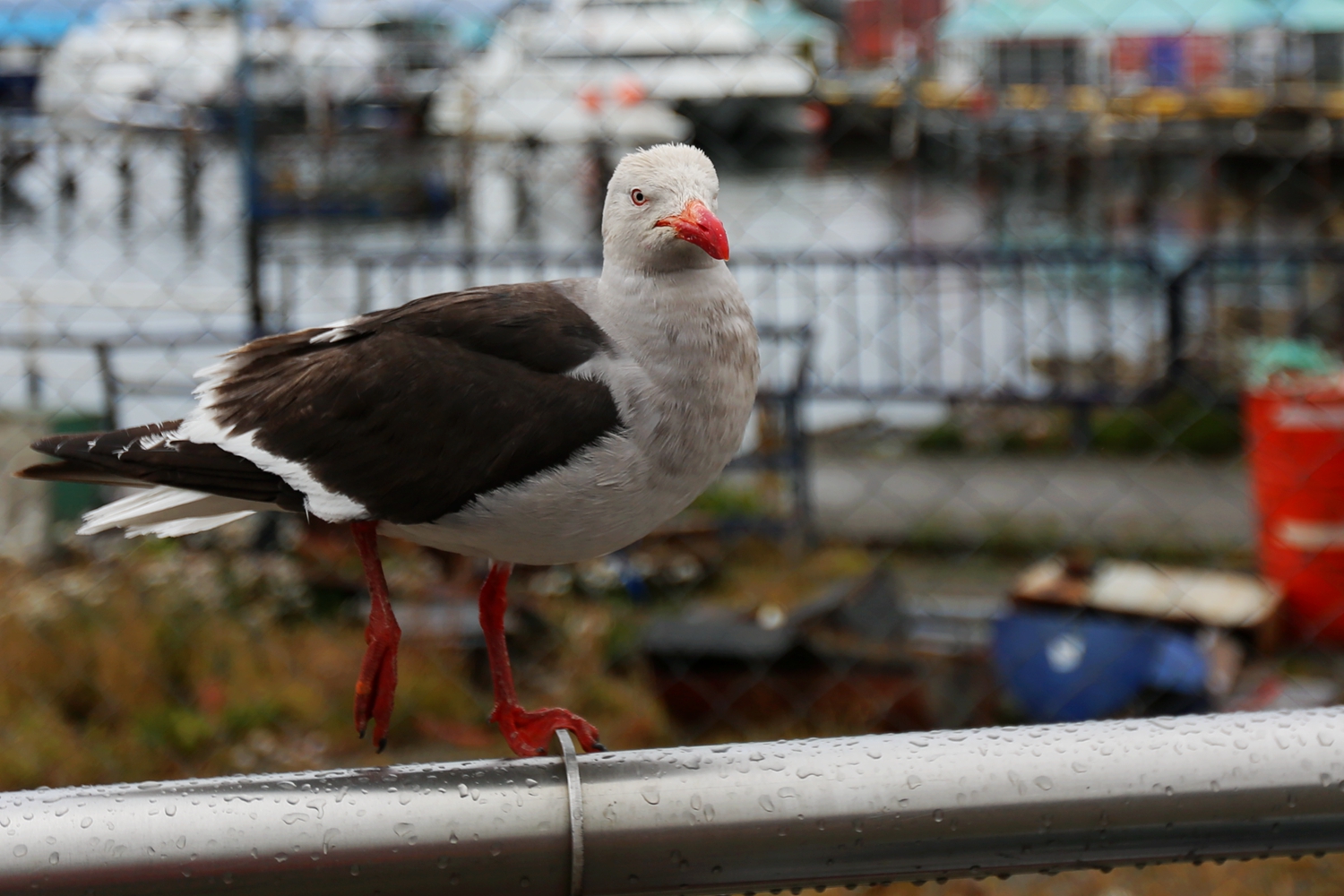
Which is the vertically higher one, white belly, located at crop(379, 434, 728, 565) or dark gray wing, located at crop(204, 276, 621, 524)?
dark gray wing, located at crop(204, 276, 621, 524)

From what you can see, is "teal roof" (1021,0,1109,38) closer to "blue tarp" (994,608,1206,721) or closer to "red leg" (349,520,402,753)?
"blue tarp" (994,608,1206,721)

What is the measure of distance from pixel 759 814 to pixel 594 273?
4095 millimetres

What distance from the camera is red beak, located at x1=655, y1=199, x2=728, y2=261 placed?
3.91 feet

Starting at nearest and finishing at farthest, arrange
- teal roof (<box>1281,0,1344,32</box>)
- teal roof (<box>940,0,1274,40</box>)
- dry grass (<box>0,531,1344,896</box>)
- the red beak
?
the red beak < dry grass (<box>0,531,1344,896</box>) < teal roof (<box>940,0,1274,40</box>) < teal roof (<box>1281,0,1344,32</box>)

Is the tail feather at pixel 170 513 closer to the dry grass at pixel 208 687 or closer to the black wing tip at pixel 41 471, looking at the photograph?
the black wing tip at pixel 41 471

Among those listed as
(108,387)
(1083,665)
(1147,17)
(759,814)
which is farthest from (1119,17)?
(759,814)

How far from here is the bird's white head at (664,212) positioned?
3.94 ft

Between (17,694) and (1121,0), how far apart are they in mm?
4553

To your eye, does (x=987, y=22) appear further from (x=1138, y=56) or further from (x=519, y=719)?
(x=519, y=719)

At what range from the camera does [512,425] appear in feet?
4.11

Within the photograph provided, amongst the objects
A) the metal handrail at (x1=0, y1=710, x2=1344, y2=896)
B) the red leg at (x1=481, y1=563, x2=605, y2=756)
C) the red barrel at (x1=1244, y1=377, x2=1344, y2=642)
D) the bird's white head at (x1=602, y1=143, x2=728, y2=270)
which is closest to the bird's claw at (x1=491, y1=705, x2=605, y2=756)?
the red leg at (x1=481, y1=563, x2=605, y2=756)

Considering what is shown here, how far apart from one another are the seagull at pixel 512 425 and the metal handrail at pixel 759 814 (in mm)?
307

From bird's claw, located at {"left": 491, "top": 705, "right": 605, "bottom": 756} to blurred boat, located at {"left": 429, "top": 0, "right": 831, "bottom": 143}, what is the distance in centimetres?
201

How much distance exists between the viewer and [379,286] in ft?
17.8
